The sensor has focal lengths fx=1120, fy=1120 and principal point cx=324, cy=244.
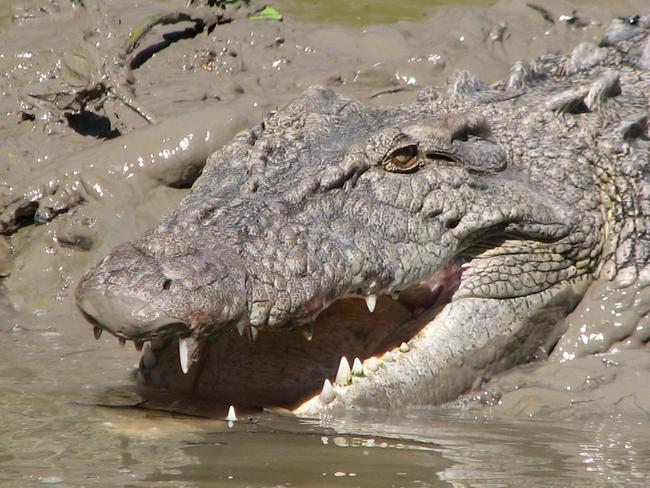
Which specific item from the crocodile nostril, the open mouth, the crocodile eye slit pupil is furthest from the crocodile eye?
the open mouth

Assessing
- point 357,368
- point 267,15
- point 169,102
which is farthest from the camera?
point 267,15

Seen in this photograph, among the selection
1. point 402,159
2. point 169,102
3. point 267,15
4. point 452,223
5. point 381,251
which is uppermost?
point 267,15

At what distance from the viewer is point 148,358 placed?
15.6ft

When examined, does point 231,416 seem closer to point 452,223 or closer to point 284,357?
point 284,357

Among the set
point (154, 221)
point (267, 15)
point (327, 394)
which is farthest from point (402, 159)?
point (267, 15)

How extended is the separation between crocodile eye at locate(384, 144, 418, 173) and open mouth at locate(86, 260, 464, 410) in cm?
46

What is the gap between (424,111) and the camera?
210 inches

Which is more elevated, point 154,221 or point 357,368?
point 154,221

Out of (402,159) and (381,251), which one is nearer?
(381,251)

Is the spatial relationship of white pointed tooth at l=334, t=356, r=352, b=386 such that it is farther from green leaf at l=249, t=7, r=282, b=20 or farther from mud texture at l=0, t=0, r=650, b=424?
green leaf at l=249, t=7, r=282, b=20

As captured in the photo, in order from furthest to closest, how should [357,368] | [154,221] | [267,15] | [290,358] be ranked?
[267,15], [154,221], [290,358], [357,368]

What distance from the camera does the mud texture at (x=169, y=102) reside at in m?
5.07

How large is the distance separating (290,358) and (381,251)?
63 centimetres

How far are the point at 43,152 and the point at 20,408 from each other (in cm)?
297
